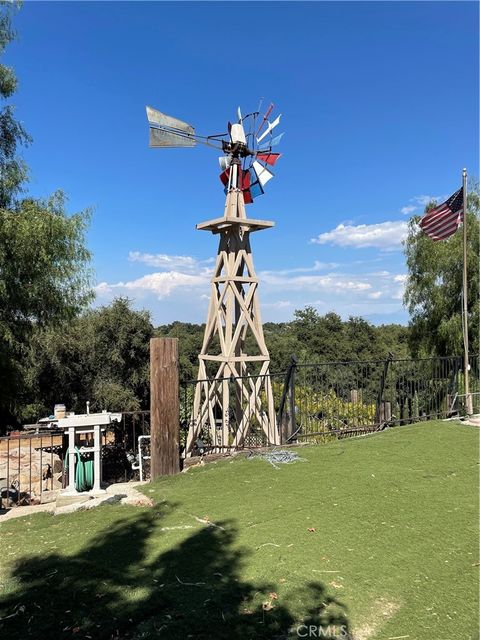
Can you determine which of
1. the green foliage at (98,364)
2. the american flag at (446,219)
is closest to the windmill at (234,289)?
the american flag at (446,219)

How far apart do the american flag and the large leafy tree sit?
7.45 meters

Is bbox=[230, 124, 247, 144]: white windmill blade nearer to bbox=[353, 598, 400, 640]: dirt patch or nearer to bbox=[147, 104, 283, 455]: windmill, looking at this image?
bbox=[147, 104, 283, 455]: windmill

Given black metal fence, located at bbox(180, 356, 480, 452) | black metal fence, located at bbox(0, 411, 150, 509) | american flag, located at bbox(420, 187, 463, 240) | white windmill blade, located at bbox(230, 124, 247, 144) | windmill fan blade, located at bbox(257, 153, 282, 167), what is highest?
white windmill blade, located at bbox(230, 124, 247, 144)

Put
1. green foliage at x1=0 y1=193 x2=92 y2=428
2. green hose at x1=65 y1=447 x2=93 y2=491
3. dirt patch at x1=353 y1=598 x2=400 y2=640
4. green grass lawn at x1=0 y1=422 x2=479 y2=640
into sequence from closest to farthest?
dirt patch at x1=353 y1=598 x2=400 y2=640, green grass lawn at x1=0 y1=422 x2=479 y2=640, green hose at x1=65 y1=447 x2=93 y2=491, green foliage at x1=0 y1=193 x2=92 y2=428

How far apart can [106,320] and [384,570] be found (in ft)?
62.1

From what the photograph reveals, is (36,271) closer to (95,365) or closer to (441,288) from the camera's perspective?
(95,365)

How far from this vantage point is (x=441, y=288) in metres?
17.2

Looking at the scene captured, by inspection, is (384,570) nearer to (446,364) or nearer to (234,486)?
(234,486)

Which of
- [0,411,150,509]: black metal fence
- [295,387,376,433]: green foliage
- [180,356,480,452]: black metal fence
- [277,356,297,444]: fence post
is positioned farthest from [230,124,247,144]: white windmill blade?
[0,411,150,509]: black metal fence

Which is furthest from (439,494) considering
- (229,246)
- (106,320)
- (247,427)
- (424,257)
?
(106,320)

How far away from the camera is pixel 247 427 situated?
410 inches

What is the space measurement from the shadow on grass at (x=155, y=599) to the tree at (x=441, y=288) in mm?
14617

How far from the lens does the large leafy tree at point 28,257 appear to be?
869 cm

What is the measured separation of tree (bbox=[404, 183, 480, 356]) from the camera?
1631 centimetres
